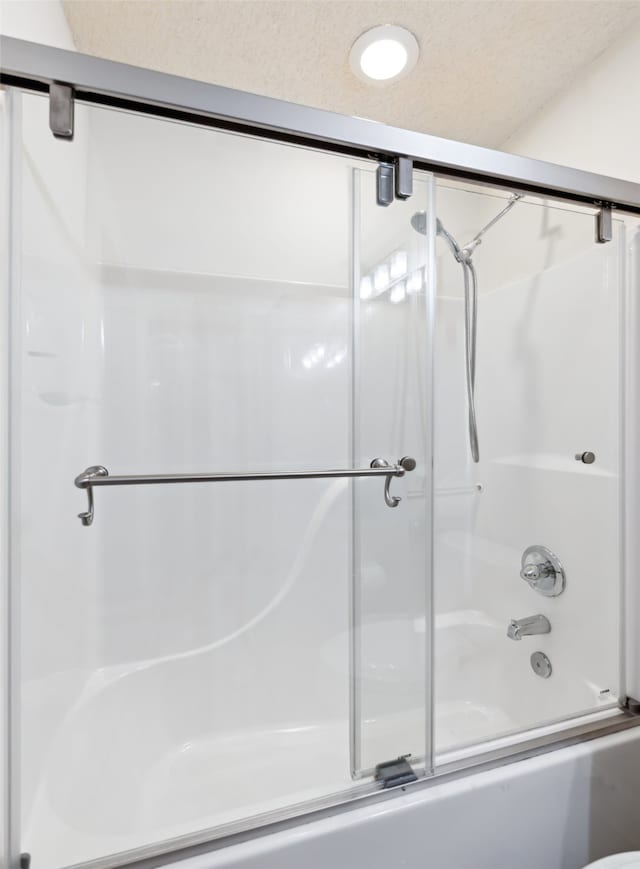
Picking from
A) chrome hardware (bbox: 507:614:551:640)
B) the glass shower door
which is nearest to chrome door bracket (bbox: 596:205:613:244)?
the glass shower door

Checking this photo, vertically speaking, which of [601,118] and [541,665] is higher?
[601,118]

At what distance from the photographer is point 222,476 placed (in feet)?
3.27

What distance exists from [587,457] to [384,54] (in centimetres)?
135

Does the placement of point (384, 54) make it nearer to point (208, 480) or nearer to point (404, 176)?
point (404, 176)

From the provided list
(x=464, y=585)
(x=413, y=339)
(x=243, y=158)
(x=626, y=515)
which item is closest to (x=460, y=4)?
(x=243, y=158)

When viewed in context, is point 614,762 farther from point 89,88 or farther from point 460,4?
point 460,4

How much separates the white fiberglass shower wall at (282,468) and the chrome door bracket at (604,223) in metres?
0.07

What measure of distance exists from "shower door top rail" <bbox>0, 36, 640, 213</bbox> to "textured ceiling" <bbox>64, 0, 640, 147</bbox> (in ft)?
1.74

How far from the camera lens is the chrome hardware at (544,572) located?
1.27 m

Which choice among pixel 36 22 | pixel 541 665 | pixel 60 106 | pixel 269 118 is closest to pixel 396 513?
pixel 541 665

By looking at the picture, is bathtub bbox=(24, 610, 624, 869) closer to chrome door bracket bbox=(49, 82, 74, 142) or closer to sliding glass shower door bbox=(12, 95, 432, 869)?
sliding glass shower door bbox=(12, 95, 432, 869)

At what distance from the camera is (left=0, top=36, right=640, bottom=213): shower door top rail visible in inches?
26.8

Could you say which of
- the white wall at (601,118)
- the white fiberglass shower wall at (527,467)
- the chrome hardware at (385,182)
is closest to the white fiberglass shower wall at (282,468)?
the white fiberglass shower wall at (527,467)

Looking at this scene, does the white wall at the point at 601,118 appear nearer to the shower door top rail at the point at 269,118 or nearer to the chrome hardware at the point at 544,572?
the shower door top rail at the point at 269,118
